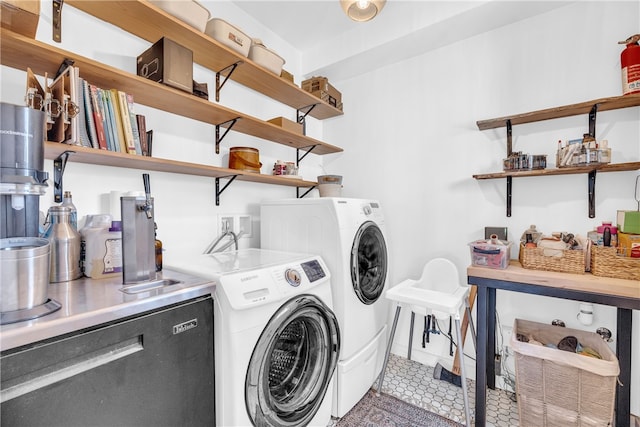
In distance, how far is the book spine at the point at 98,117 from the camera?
1.23 meters

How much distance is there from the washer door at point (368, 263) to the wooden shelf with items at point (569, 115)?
83 cm

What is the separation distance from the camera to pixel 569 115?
71.4 inches

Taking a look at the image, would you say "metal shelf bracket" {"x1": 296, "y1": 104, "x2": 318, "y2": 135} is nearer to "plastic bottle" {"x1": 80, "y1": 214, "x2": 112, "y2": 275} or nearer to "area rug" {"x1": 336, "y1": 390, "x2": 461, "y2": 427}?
"plastic bottle" {"x1": 80, "y1": 214, "x2": 112, "y2": 275}

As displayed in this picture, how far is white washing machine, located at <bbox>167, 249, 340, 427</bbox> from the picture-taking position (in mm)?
1133

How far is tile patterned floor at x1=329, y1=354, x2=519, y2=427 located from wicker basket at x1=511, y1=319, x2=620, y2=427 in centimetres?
27

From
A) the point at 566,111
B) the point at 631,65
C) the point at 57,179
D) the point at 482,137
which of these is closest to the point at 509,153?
the point at 482,137

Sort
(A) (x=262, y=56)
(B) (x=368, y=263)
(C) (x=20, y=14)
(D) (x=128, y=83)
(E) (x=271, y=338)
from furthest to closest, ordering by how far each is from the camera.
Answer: (B) (x=368, y=263) → (A) (x=262, y=56) → (D) (x=128, y=83) → (E) (x=271, y=338) → (C) (x=20, y=14)

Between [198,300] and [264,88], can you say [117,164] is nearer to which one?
[198,300]

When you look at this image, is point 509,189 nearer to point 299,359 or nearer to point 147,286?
point 299,359

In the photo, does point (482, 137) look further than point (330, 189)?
No

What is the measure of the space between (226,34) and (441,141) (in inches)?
67.9

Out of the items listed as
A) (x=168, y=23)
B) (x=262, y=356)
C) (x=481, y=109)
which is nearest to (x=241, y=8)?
(x=168, y=23)

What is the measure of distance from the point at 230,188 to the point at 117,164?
76 cm

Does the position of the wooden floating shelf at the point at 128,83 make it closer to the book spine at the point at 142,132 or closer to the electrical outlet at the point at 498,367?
the book spine at the point at 142,132
